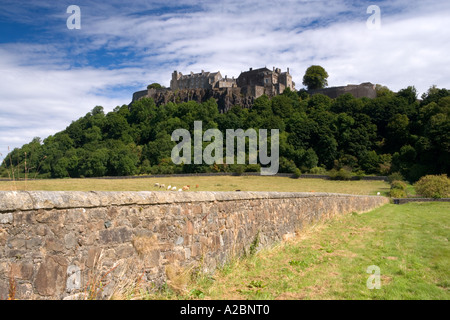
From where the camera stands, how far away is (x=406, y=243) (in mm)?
10883

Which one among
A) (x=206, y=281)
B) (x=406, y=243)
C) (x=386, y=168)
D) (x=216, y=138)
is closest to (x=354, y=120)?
(x=386, y=168)

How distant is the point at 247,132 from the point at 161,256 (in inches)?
3375

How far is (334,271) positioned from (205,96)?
12399cm

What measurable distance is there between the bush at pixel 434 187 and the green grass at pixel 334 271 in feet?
88.5

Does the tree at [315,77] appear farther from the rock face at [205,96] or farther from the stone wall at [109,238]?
the stone wall at [109,238]

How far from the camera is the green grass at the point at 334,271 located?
5965 mm

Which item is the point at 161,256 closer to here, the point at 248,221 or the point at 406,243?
the point at 248,221

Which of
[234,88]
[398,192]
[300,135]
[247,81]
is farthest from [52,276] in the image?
[247,81]

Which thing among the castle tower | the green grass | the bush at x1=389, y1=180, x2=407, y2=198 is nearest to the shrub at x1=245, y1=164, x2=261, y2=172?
the bush at x1=389, y1=180, x2=407, y2=198

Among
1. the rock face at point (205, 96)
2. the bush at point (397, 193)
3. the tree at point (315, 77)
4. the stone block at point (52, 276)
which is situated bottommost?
the bush at point (397, 193)

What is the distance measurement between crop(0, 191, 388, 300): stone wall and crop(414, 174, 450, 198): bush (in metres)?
33.5

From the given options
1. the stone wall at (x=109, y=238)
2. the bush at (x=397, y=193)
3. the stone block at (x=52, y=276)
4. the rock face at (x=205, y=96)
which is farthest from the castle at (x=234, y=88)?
the stone block at (x=52, y=276)

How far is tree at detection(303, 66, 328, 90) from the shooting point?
12423 cm

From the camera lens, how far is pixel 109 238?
4.64m
